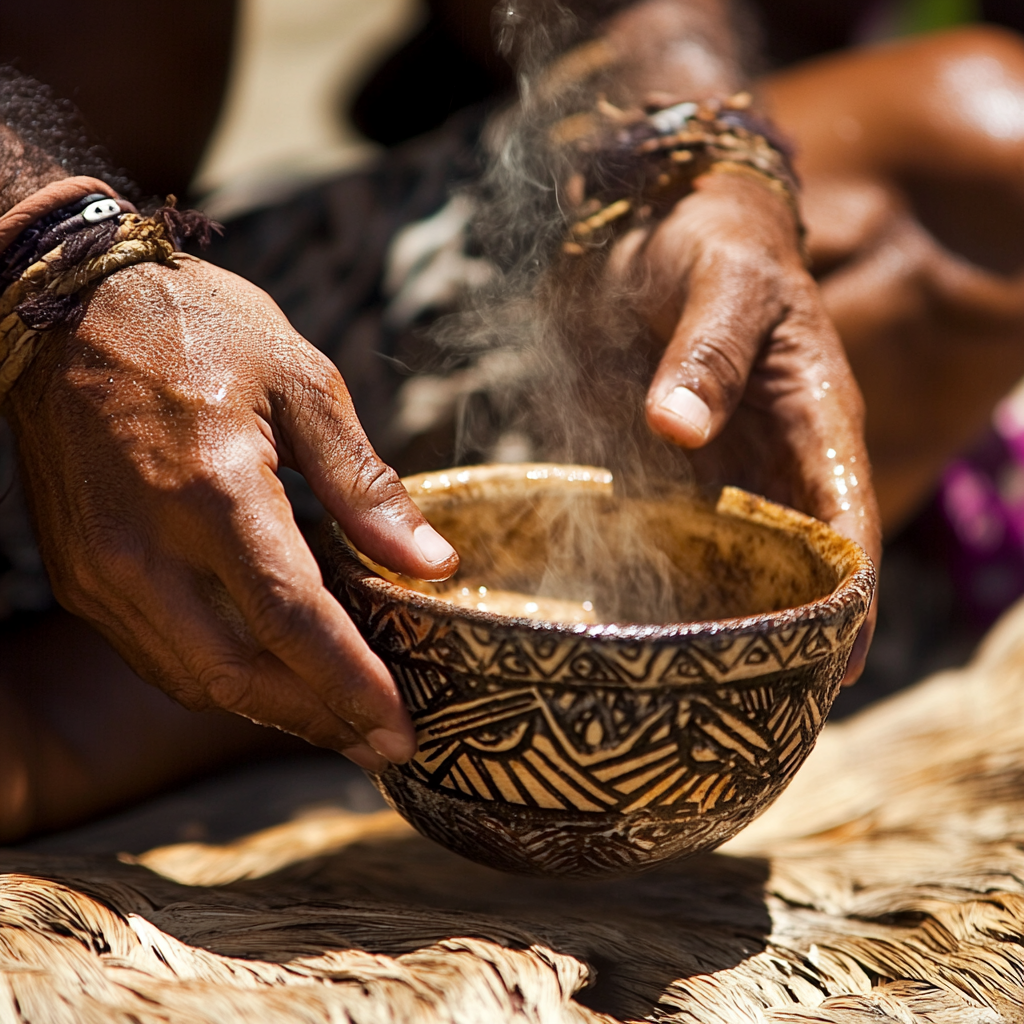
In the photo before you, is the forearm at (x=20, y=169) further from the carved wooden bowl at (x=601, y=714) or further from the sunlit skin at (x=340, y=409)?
the carved wooden bowl at (x=601, y=714)

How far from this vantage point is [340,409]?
111cm

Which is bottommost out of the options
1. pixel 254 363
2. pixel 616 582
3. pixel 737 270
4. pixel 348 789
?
pixel 348 789

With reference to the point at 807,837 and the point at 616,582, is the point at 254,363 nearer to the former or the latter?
the point at 616,582

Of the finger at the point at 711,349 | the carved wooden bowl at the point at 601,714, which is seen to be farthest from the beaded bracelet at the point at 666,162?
the carved wooden bowl at the point at 601,714

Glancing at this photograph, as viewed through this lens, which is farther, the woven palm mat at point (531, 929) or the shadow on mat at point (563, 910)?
the shadow on mat at point (563, 910)

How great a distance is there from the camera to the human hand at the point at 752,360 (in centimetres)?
130

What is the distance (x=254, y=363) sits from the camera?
1107 mm

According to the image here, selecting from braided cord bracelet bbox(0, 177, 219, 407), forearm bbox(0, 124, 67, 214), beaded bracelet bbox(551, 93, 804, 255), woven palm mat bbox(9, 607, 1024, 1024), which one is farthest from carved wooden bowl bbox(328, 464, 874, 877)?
beaded bracelet bbox(551, 93, 804, 255)

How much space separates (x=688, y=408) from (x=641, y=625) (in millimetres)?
260

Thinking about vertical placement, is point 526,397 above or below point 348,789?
above

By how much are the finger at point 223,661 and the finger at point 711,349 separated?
0.49 metres

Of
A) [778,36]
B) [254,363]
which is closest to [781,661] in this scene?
[254,363]

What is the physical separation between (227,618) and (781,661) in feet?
1.70

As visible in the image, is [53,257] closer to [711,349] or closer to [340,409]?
[340,409]
